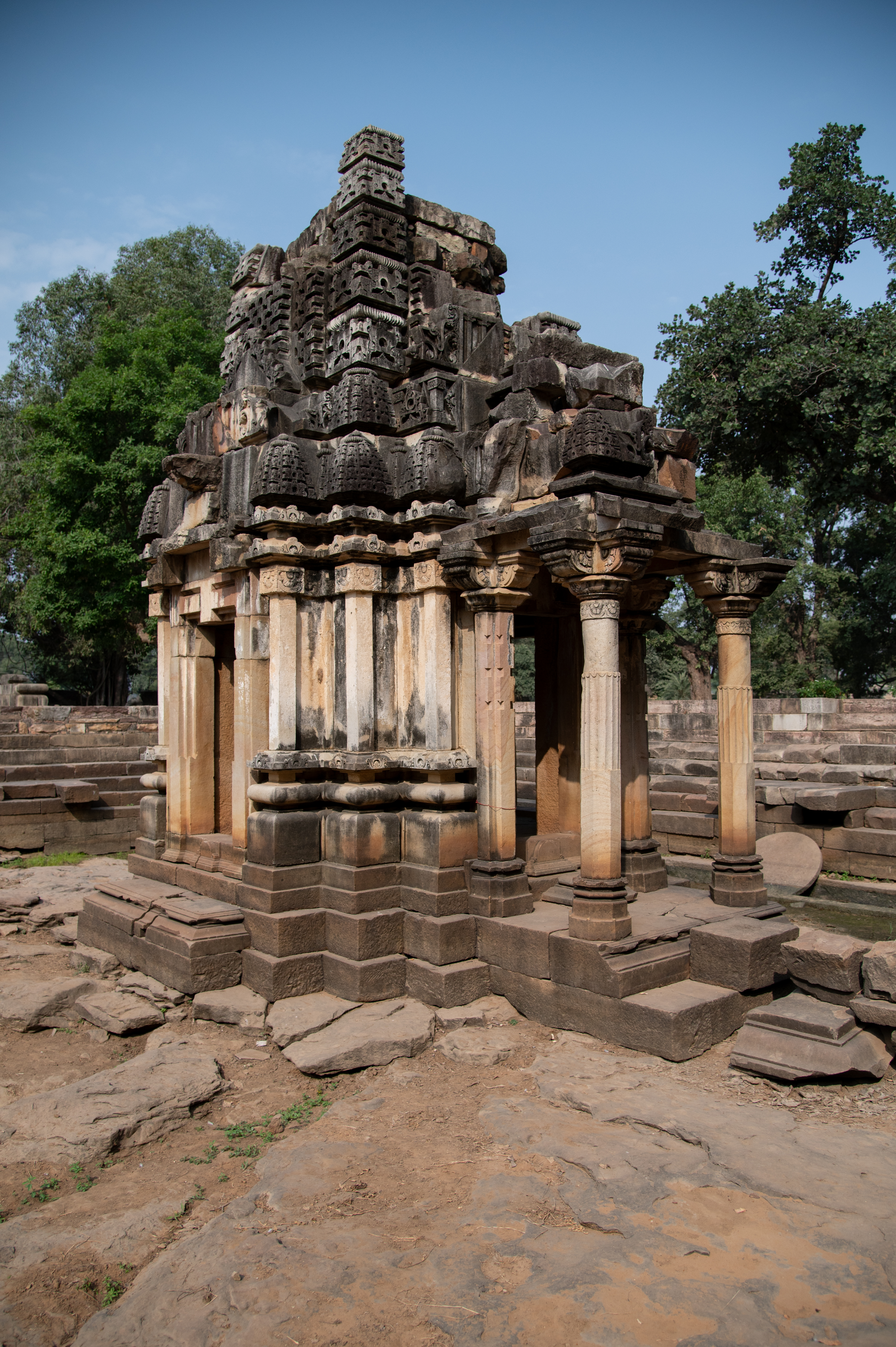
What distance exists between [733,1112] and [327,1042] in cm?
250

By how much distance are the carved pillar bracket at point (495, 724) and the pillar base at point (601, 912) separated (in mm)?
789

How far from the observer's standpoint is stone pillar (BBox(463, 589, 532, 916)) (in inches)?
261

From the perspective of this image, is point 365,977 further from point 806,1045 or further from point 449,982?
point 806,1045

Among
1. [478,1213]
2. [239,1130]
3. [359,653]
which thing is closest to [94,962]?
[239,1130]

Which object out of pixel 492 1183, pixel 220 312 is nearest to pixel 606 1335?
pixel 492 1183

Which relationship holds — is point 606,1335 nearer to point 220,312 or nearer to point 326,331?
point 326,331

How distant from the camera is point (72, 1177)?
14.5 ft

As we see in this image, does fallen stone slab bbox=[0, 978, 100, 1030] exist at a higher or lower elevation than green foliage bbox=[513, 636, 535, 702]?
lower

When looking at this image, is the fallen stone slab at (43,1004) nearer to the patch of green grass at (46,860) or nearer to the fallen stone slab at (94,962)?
the fallen stone slab at (94,962)

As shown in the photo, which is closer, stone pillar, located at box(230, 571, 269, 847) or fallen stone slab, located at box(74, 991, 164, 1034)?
fallen stone slab, located at box(74, 991, 164, 1034)

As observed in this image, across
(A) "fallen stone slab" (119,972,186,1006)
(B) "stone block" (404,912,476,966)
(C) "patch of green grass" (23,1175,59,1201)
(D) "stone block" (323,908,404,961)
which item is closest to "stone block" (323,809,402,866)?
(D) "stone block" (323,908,404,961)

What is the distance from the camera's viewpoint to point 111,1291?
3.46 metres

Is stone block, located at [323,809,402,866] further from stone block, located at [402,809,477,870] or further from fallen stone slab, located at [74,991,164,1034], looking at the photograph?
fallen stone slab, located at [74,991,164,1034]

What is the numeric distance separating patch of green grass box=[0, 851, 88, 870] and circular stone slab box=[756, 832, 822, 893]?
30.3ft
